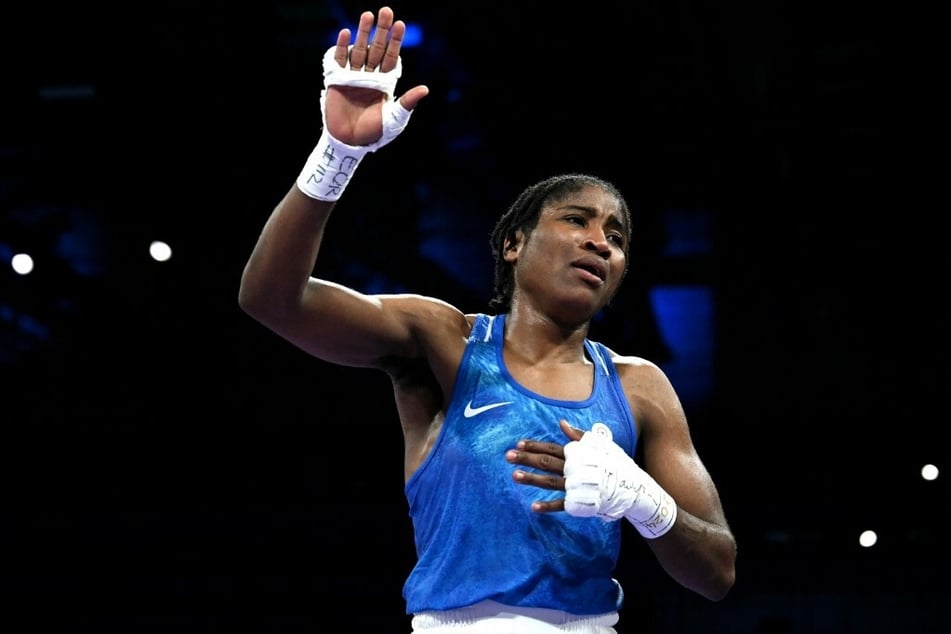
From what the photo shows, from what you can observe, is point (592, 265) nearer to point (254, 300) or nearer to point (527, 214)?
point (527, 214)

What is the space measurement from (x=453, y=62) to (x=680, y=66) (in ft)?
3.50

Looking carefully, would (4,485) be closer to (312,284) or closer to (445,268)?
(445,268)

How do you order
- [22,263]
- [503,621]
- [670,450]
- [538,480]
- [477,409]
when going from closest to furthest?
[538,480], [503,621], [477,409], [670,450], [22,263]

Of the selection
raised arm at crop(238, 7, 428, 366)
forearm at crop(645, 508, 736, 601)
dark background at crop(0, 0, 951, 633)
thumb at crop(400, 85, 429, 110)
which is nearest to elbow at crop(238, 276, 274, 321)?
raised arm at crop(238, 7, 428, 366)

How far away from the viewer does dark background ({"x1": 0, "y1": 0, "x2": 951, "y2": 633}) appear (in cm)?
530

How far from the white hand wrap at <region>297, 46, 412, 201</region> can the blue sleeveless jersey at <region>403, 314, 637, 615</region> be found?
0.51 meters

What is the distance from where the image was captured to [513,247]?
275cm

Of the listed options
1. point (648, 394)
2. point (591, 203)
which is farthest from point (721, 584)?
point (591, 203)

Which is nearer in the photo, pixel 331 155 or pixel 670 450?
pixel 331 155

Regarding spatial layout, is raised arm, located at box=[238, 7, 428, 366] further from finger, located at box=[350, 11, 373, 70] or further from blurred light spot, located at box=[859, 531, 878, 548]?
blurred light spot, located at box=[859, 531, 878, 548]

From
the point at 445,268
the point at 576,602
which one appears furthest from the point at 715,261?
the point at 576,602

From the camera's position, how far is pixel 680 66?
17.3ft

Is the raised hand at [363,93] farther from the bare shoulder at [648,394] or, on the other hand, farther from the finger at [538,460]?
the bare shoulder at [648,394]

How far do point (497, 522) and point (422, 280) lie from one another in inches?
180
